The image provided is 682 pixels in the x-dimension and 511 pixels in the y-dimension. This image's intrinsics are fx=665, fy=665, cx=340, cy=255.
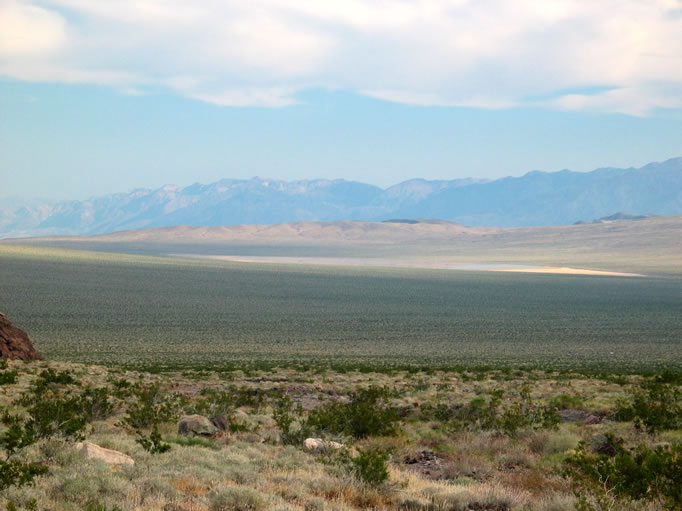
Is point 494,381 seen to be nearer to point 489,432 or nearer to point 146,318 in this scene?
point 489,432

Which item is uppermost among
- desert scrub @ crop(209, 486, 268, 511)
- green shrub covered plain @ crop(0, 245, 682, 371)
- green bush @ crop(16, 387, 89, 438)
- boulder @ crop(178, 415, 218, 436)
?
desert scrub @ crop(209, 486, 268, 511)

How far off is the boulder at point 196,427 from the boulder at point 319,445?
1.62 metres

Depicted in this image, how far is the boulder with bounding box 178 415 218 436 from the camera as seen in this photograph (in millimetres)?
9789

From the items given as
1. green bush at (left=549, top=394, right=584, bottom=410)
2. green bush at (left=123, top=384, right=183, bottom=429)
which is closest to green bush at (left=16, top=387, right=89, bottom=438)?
green bush at (left=123, top=384, right=183, bottom=429)

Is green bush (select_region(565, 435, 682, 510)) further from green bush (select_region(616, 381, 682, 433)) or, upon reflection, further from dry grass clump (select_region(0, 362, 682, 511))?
green bush (select_region(616, 381, 682, 433))

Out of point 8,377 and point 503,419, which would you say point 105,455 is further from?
point 8,377

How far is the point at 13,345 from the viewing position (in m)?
21.5

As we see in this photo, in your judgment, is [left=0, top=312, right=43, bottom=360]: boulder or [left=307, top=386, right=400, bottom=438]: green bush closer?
[left=307, top=386, right=400, bottom=438]: green bush

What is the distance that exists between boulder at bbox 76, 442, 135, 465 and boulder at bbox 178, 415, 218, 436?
2174 mm

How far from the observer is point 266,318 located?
46781 mm

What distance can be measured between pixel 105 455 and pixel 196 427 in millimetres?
2551

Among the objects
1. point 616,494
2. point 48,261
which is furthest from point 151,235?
point 616,494

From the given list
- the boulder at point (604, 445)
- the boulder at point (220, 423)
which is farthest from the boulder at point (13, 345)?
the boulder at point (604, 445)

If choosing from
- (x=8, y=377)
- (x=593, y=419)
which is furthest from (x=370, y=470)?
(x=8, y=377)
